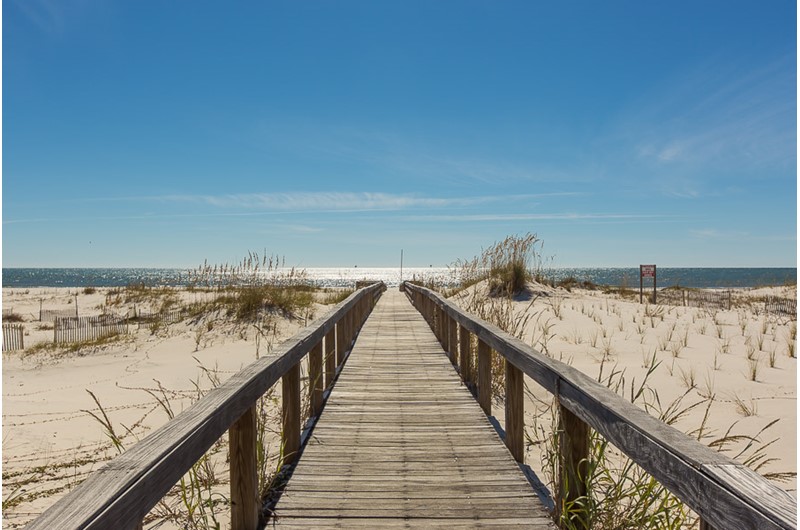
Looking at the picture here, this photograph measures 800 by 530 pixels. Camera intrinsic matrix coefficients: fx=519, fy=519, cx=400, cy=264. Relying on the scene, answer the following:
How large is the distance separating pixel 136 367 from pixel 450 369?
6.62 metres

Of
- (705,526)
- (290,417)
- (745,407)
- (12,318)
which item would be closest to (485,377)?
(290,417)

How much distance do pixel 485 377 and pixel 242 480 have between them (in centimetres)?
292

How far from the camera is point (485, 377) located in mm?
5121

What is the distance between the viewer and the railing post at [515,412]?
3.80 meters

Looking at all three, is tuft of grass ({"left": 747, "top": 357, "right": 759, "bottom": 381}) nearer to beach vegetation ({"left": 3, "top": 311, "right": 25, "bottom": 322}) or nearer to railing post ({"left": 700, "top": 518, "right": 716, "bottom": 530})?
railing post ({"left": 700, "top": 518, "right": 716, "bottom": 530})

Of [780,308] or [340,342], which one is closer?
[340,342]

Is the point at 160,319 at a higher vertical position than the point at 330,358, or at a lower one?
lower

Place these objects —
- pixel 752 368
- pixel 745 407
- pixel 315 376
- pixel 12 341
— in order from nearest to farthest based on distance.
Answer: pixel 315 376 → pixel 745 407 → pixel 752 368 → pixel 12 341

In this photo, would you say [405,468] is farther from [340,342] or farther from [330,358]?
[340,342]

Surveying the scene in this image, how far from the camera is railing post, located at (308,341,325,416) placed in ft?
15.7

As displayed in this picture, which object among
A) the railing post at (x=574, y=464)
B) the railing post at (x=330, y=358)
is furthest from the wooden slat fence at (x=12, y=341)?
the railing post at (x=574, y=464)

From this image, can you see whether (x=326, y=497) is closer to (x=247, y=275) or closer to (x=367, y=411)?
(x=367, y=411)

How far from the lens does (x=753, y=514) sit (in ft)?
4.52

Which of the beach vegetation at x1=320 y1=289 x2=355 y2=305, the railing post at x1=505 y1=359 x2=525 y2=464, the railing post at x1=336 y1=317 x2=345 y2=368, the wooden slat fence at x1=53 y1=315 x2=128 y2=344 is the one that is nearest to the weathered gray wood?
the railing post at x1=336 y1=317 x2=345 y2=368
